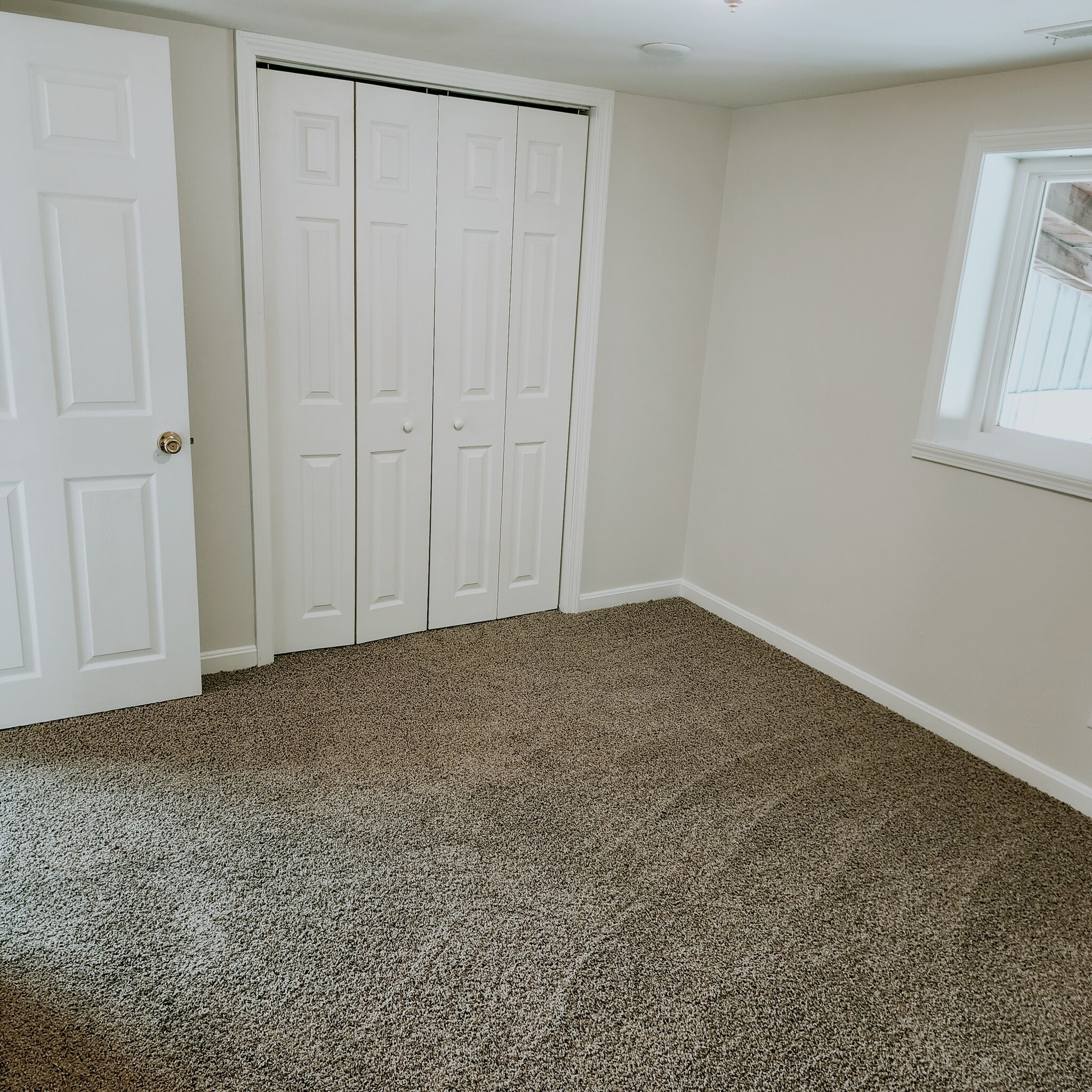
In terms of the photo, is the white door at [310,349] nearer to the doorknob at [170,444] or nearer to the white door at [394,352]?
the white door at [394,352]

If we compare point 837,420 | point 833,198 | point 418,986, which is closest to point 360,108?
point 833,198

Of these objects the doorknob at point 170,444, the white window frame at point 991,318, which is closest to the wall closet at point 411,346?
the doorknob at point 170,444

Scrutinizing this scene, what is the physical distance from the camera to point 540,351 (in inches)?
147

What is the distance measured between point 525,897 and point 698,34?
2.40 metres

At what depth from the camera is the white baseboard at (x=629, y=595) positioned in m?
4.12

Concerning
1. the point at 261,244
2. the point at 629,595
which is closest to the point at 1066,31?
the point at 261,244

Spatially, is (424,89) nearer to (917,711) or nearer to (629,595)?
(629,595)

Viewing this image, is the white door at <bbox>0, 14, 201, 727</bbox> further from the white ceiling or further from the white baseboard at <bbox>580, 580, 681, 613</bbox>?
the white baseboard at <bbox>580, 580, 681, 613</bbox>

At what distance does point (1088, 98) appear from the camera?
2.54 metres

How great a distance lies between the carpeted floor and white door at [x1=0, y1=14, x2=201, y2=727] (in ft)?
0.79

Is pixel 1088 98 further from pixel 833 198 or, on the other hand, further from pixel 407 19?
pixel 407 19

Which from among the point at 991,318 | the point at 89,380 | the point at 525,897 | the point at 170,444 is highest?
the point at 991,318

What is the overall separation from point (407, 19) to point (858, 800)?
2671 millimetres

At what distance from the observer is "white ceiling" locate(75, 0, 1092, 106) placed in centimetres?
221
